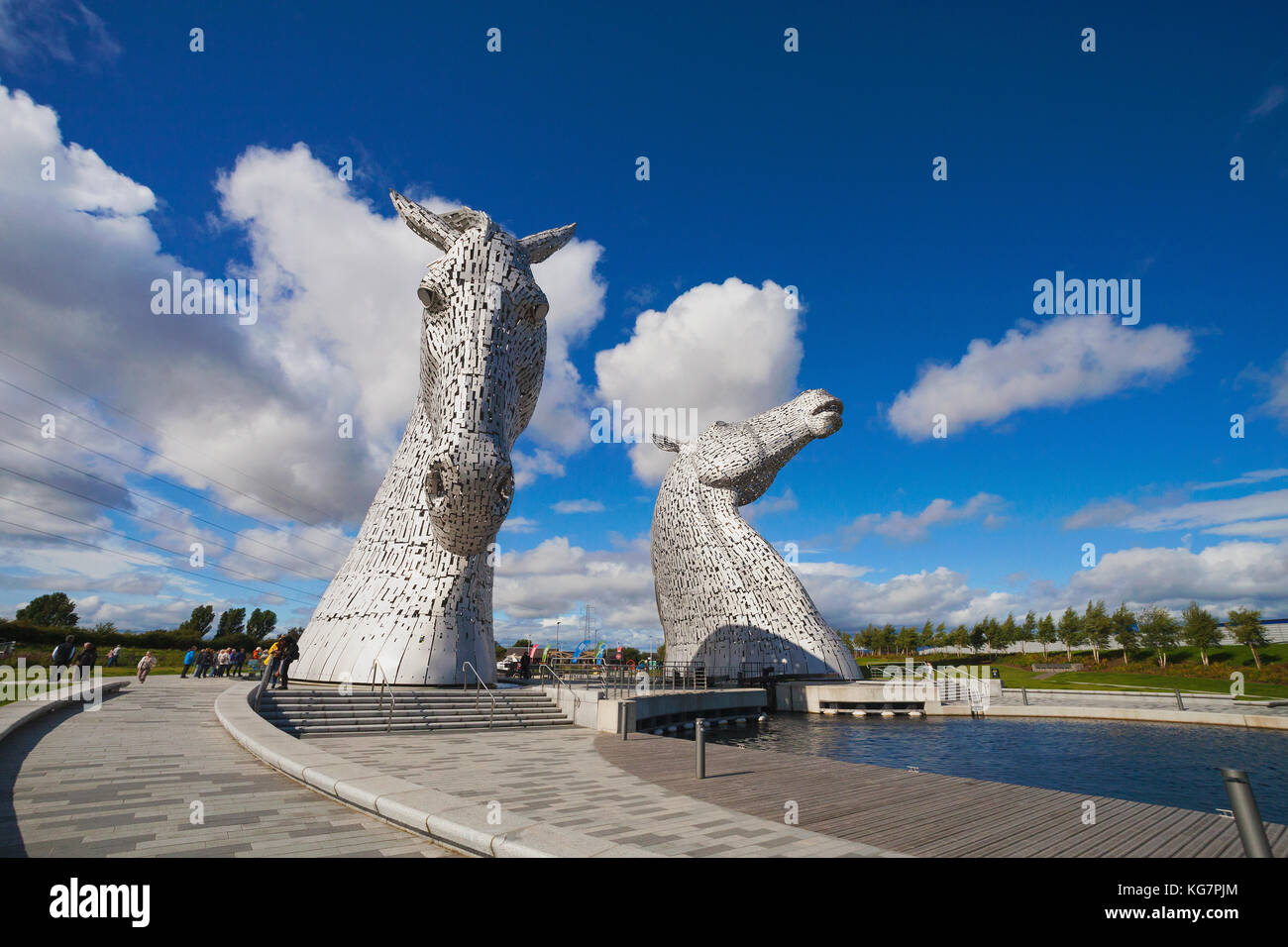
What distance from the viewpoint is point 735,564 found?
27.2 m

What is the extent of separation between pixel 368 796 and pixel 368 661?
967cm

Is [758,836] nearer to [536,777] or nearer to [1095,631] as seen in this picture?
[536,777]

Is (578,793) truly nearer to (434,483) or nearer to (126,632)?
(434,483)

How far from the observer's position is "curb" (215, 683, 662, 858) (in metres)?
4.43

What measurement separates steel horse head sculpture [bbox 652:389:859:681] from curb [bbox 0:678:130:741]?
1997cm

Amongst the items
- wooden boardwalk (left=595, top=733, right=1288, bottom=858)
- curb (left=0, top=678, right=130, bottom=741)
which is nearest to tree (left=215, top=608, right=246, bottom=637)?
curb (left=0, top=678, right=130, bottom=741)

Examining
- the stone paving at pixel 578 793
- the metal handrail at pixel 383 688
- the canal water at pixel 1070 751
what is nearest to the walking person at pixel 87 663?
the metal handrail at pixel 383 688

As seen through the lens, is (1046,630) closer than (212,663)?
No

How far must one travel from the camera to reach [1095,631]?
45.6 m

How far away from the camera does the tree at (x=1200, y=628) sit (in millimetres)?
37938

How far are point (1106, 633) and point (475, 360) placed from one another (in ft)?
166

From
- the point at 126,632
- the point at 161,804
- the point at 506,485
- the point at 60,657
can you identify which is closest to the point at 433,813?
the point at 161,804

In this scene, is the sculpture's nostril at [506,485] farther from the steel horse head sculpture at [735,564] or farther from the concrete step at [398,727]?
the steel horse head sculpture at [735,564]

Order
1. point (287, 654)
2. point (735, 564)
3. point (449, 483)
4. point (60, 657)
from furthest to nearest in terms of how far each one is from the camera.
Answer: point (735, 564)
point (60, 657)
point (287, 654)
point (449, 483)
